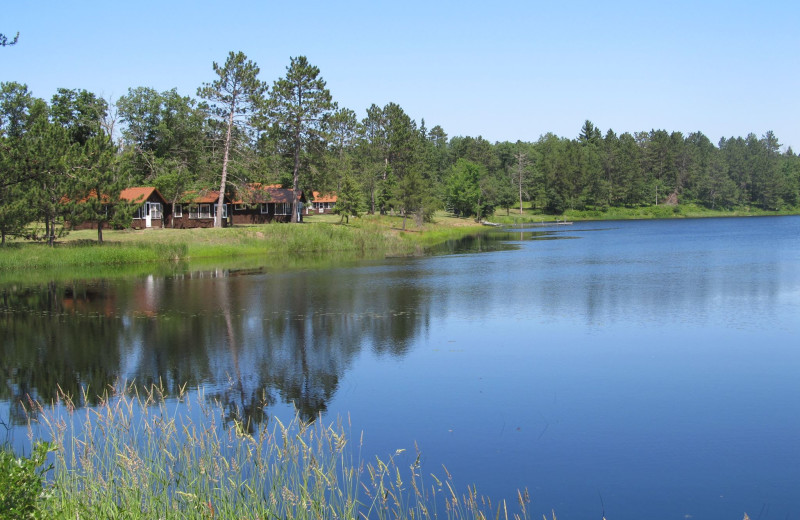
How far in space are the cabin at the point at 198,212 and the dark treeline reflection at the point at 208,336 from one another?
33467mm

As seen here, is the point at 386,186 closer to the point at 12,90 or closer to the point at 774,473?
the point at 12,90

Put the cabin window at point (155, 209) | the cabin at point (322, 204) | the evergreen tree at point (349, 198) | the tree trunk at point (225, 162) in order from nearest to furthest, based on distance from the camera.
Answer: the tree trunk at point (225, 162) → the cabin window at point (155, 209) → the evergreen tree at point (349, 198) → the cabin at point (322, 204)

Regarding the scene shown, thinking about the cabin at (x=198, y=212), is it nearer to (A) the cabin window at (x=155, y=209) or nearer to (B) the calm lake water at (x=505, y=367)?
(A) the cabin window at (x=155, y=209)

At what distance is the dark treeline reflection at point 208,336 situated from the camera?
15.1 meters

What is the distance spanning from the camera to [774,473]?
10.2 metres

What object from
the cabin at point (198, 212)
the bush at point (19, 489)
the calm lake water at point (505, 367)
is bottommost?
the calm lake water at point (505, 367)

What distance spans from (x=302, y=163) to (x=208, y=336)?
4987cm

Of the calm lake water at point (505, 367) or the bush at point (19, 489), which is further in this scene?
the calm lake water at point (505, 367)

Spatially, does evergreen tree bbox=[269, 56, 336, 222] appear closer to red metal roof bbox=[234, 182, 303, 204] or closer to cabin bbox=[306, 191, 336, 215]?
red metal roof bbox=[234, 182, 303, 204]

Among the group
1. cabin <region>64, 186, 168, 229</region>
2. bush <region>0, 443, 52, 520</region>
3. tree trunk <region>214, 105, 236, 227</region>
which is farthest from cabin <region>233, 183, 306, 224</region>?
bush <region>0, 443, 52, 520</region>

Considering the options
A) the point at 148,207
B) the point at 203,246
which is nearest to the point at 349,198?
the point at 148,207

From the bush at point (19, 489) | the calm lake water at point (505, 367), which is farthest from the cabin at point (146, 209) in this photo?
the bush at point (19, 489)

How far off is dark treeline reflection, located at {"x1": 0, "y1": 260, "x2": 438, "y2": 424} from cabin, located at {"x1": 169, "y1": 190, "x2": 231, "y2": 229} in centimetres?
3347

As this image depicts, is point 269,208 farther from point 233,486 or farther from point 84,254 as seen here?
point 233,486
